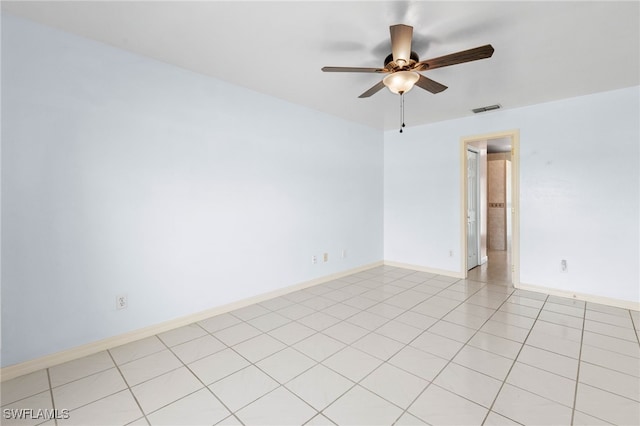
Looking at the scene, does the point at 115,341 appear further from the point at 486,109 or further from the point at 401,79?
the point at 486,109

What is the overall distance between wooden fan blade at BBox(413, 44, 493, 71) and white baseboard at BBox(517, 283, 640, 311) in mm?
3270

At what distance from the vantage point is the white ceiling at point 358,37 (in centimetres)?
191

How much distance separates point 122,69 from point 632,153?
518cm

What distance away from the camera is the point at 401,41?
6.28 ft

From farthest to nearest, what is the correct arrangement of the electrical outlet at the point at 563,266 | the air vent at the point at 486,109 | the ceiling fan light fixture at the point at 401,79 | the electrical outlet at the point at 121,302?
the air vent at the point at 486,109 < the electrical outlet at the point at 563,266 < the electrical outlet at the point at 121,302 < the ceiling fan light fixture at the point at 401,79

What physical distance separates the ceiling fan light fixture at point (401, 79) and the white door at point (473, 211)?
3.19m

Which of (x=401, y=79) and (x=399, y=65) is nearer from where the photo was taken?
(x=399, y=65)

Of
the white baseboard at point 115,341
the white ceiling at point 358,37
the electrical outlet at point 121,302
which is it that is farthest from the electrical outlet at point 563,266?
the electrical outlet at point 121,302

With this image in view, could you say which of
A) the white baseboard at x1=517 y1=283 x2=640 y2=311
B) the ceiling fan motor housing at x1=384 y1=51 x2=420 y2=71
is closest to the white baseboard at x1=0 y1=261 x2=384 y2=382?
the ceiling fan motor housing at x1=384 y1=51 x2=420 y2=71

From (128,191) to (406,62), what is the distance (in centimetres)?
247

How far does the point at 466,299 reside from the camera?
3.53 m

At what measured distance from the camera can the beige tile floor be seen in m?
1.67

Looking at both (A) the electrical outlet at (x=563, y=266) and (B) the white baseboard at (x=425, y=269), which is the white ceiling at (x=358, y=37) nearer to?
(A) the electrical outlet at (x=563, y=266)

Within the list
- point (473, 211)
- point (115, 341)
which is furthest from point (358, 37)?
point (473, 211)
